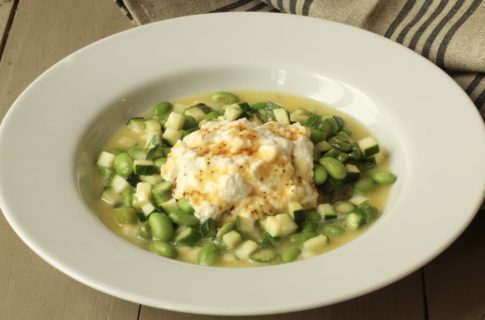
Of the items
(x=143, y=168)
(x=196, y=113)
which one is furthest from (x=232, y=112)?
(x=143, y=168)

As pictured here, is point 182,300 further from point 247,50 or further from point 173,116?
point 247,50

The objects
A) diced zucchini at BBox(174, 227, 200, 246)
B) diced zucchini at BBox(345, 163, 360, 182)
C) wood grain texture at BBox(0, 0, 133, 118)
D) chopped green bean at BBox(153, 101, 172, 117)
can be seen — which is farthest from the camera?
wood grain texture at BBox(0, 0, 133, 118)

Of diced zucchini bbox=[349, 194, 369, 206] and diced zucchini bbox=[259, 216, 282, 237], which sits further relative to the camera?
diced zucchini bbox=[349, 194, 369, 206]

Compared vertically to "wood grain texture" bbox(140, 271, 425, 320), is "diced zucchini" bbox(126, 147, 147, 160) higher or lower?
higher

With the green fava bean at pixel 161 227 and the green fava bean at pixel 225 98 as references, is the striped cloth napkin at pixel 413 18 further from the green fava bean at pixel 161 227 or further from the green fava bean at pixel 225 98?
the green fava bean at pixel 161 227

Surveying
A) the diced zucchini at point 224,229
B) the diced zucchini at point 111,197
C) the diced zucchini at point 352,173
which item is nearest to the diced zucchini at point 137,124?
the diced zucchini at point 111,197

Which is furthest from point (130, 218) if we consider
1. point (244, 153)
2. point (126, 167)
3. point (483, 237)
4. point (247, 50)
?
point (483, 237)

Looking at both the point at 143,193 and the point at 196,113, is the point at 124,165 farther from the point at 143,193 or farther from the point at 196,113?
the point at 196,113

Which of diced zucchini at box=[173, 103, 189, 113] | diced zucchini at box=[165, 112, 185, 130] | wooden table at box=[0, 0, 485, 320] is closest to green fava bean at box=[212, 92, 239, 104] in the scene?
diced zucchini at box=[173, 103, 189, 113]

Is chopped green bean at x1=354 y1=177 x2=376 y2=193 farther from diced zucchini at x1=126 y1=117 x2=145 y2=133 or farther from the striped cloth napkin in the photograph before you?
diced zucchini at x1=126 y1=117 x2=145 y2=133
